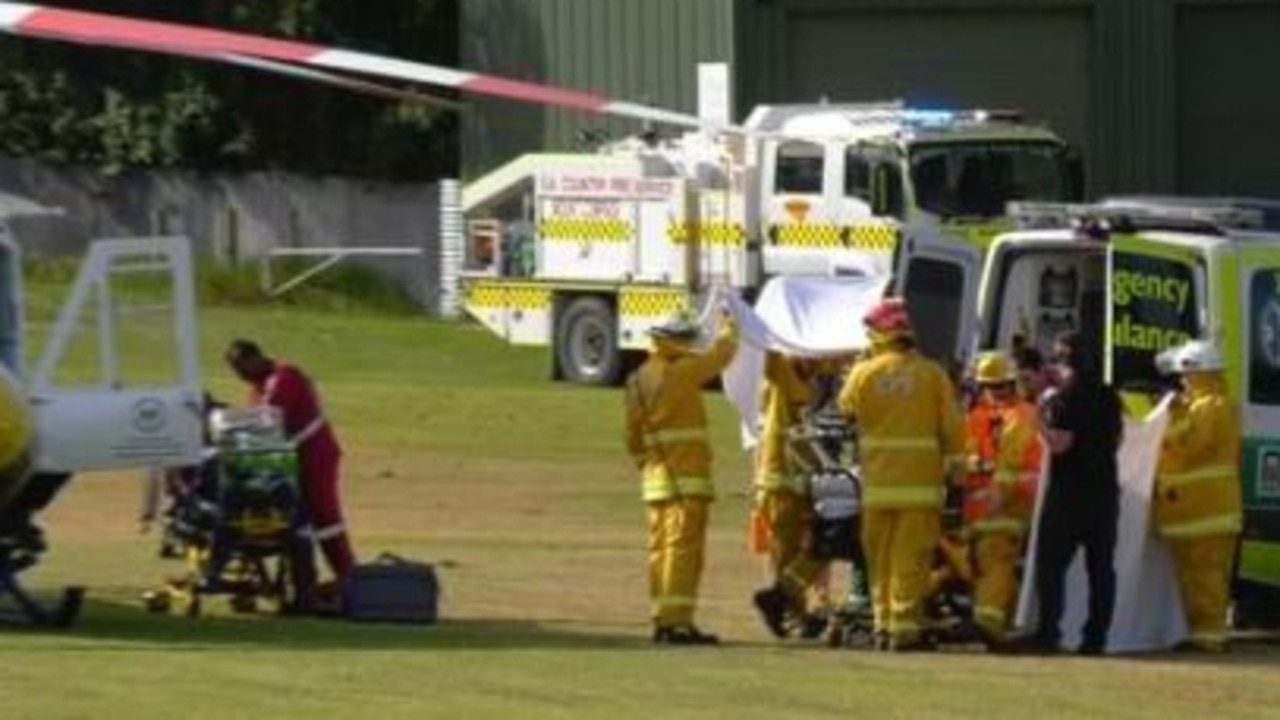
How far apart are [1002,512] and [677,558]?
1621 millimetres

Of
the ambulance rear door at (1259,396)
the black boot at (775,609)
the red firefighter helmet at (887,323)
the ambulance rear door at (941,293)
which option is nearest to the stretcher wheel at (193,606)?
the black boot at (775,609)

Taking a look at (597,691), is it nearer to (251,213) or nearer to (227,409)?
(227,409)

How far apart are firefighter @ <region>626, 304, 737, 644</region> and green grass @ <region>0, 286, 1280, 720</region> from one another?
0.34 meters

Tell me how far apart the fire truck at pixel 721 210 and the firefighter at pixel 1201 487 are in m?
16.1

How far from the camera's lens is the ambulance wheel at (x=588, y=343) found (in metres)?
38.8

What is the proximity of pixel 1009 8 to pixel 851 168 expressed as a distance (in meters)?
11.1

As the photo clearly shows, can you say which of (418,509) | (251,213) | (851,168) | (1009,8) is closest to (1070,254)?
(418,509)

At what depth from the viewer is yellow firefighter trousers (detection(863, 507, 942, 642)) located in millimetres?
18359

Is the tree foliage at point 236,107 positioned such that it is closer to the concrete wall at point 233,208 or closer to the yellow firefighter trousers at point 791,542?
the concrete wall at point 233,208

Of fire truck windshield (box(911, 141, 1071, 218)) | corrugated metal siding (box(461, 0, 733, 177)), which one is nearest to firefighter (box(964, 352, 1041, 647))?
fire truck windshield (box(911, 141, 1071, 218))

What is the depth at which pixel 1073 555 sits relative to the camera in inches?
739

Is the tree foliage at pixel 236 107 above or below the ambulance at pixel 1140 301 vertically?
above

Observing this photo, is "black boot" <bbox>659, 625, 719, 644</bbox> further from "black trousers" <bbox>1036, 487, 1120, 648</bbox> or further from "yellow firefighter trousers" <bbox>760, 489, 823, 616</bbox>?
"black trousers" <bbox>1036, 487, 1120, 648</bbox>

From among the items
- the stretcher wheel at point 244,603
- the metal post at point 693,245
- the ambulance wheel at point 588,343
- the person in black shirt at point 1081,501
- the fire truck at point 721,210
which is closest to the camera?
the person in black shirt at point 1081,501
